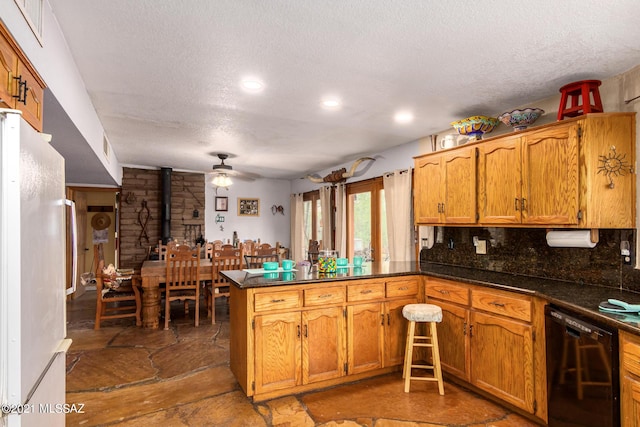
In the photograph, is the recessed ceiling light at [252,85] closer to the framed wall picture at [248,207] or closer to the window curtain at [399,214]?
the window curtain at [399,214]

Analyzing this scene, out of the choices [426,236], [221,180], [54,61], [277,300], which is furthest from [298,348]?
[221,180]

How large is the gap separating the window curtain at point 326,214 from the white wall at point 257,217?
1.75 m

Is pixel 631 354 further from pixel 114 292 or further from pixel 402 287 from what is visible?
pixel 114 292

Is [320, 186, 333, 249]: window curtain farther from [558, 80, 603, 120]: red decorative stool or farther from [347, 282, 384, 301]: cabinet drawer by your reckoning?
[558, 80, 603, 120]: red decorative stool

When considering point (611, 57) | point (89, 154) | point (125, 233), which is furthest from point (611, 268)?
point (125, 233)

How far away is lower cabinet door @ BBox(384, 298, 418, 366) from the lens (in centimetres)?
312

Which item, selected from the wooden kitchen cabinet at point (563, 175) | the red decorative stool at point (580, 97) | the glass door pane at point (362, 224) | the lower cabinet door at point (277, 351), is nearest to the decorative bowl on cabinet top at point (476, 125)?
the wooden kitchen cabinet at point (563, 175)

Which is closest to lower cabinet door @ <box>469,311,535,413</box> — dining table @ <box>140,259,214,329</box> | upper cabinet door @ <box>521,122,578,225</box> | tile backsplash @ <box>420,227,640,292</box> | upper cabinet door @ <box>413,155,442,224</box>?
tile backsplash @ <box>420,227,640,292</box>

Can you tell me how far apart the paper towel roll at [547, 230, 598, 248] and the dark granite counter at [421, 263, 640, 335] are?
0.96ft

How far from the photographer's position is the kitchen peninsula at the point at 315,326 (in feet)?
8.64

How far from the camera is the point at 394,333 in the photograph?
3.15 metres

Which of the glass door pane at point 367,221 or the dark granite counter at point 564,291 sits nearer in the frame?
the dark granite counter at point 564,291

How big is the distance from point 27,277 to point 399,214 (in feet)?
13.0

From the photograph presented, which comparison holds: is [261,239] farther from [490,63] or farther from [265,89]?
[490,63]
